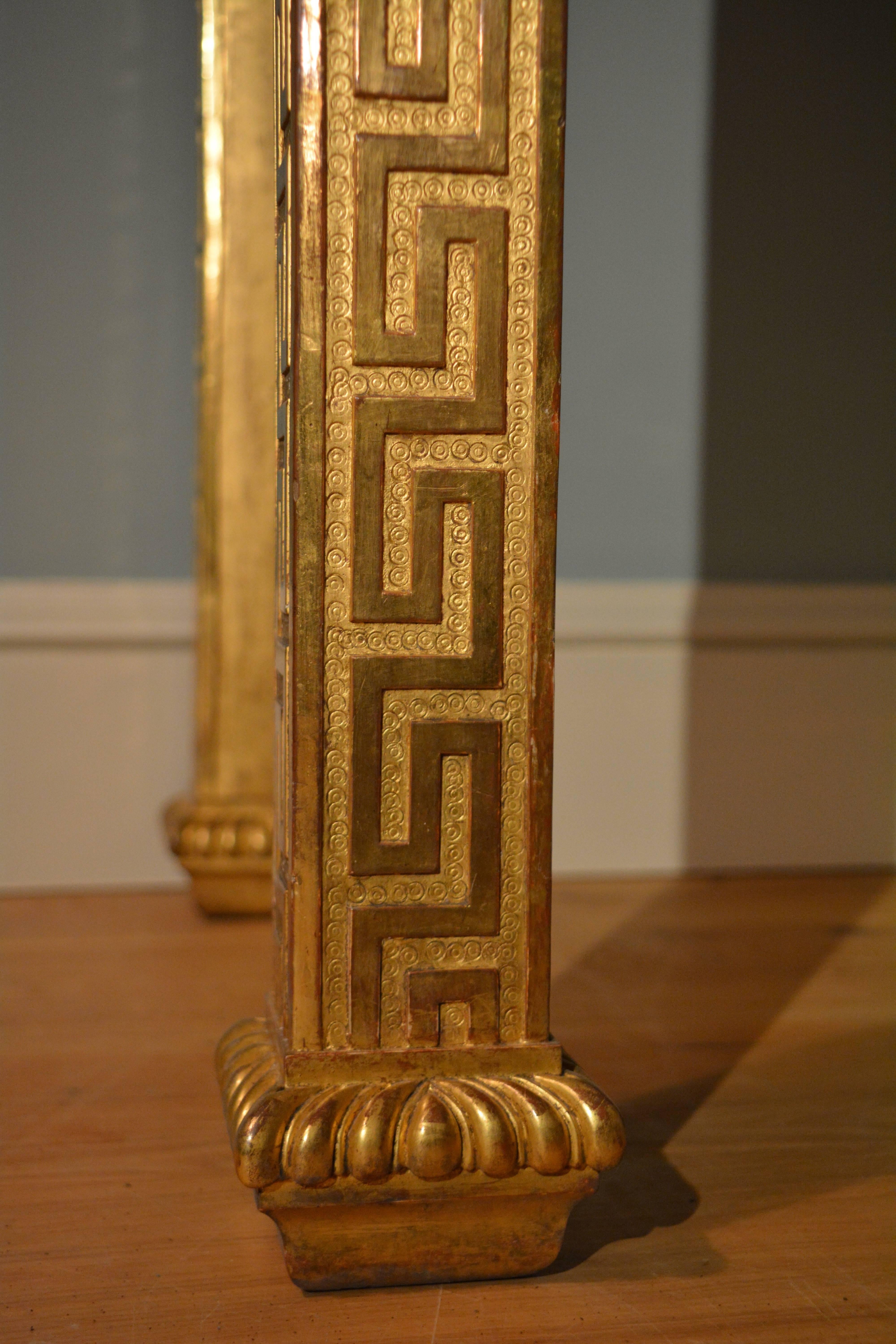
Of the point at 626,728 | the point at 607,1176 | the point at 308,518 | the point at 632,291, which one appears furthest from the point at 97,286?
the point at 607,1176

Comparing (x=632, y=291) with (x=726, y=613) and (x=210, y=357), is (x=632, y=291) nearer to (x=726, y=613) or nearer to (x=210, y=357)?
(x=726, y=613)

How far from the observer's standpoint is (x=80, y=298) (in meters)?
2.04

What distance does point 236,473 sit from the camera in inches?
75.1

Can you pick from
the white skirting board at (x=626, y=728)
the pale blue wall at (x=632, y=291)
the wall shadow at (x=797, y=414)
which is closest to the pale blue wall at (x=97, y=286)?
the pale blue wall at (x=632, y=291)

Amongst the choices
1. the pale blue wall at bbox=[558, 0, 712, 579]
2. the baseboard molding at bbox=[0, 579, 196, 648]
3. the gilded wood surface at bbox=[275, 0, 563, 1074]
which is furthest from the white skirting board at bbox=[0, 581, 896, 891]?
the gilded wood surface at bbox=[275, 0, 563, 1074]

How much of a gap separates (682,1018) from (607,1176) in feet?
1.45

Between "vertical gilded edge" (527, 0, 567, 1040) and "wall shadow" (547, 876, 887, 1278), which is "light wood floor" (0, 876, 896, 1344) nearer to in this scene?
"wall shadow" (547, 876, 887, 1278)

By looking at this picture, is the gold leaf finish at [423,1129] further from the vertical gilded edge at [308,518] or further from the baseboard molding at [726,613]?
the baseboard molding at [726,613]

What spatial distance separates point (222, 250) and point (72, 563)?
53 cm

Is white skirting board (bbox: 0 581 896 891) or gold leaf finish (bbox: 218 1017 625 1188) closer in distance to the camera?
gold leaf finish (bbox: 218 1017 625 1188)

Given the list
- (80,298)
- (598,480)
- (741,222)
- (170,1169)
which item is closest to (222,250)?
(80,298)

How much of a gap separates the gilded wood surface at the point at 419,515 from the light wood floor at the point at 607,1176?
0.17 meters

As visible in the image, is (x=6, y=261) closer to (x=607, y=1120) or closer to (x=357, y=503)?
(x=357, y=503)

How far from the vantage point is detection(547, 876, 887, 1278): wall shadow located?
1.02 m
